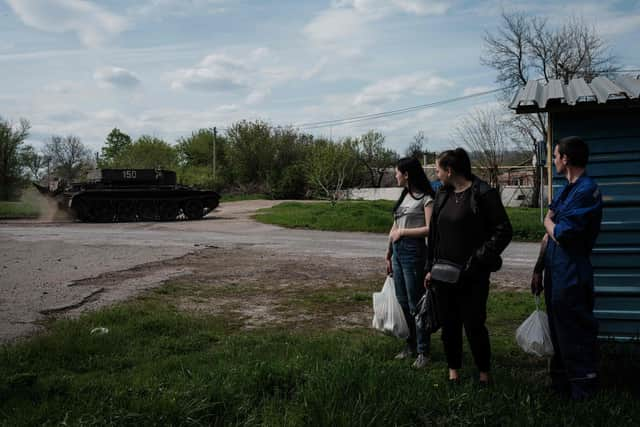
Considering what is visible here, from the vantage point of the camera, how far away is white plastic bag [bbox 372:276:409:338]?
4938 millimetres

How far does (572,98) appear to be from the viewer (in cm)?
457

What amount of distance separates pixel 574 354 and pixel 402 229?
1612 millimetres

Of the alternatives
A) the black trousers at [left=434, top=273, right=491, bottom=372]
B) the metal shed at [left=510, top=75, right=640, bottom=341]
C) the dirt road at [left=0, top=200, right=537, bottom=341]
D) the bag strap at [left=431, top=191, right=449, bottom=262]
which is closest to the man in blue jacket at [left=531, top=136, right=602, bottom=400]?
the black trousers at [left=434, top=273, right=491, bottom=372]

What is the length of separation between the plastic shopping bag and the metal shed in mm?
1481

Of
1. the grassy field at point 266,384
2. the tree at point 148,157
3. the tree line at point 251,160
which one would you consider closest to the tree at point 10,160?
the tree line at point 251,160

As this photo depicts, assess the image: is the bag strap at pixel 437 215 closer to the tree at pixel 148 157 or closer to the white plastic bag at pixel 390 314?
the white plastic bag at pixel 390 314

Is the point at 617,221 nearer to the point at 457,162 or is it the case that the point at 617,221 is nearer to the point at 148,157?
the point at 457,162

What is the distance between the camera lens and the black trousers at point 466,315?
13.3ft

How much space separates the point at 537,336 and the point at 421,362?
91 centimetres

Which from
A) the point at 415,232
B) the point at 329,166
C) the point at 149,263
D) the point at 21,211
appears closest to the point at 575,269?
the point at 415,232

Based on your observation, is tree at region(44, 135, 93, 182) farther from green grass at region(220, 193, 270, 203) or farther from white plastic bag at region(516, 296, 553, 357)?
white plastic bag at region(516, 296, 553, 357)

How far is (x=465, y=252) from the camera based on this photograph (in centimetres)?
405

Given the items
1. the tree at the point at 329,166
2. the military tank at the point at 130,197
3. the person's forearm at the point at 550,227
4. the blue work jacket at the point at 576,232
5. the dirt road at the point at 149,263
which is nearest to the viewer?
the blue work jacket at the point at 576,232

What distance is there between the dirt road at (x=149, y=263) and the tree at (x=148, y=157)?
127 feet
